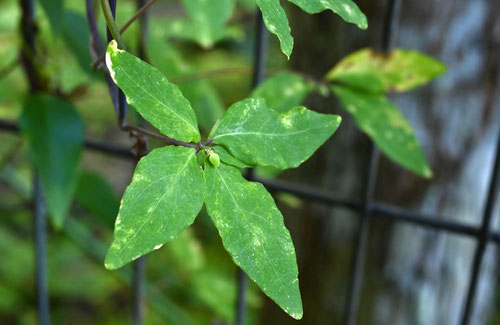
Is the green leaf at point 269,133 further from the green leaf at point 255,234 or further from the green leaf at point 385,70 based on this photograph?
the green leaf at point 385,70

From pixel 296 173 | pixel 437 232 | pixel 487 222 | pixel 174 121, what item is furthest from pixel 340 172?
pixel 174 121

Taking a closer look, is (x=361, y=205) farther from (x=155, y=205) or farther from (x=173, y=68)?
(x=155, y=205)

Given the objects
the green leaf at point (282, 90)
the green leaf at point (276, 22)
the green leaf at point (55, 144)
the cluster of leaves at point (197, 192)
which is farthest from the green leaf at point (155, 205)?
the green leaf at point (55, 144)

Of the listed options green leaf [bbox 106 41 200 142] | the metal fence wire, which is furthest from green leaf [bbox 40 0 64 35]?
green leaf [bbox 106 41 200 142]

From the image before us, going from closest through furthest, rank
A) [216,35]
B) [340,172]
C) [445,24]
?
1. [216,35]
2. [445,24]
3. [340,172]

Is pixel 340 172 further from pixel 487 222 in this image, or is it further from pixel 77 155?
pixel 77 155

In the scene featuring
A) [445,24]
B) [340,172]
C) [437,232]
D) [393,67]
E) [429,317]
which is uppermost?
[393,67]

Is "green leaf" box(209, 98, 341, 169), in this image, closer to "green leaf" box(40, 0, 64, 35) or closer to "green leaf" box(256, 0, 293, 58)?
"green leaf" box(256, 0, 293, 58)
